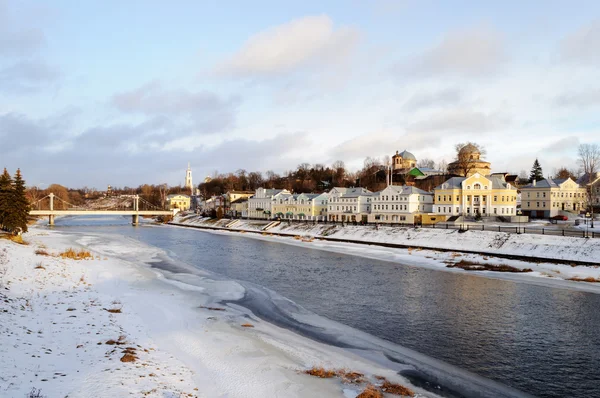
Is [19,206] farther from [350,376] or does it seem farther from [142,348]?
[350,376]

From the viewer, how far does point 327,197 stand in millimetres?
90375

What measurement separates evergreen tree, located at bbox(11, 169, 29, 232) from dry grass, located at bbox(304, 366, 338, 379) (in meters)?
50.5

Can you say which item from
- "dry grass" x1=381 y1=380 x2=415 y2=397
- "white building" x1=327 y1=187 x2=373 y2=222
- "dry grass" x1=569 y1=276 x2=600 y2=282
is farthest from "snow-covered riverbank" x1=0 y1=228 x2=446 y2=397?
"white building" x1=327 y1=187 x2=373 y2=222

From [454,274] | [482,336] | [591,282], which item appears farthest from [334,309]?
[591,282]

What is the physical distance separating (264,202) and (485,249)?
65.9 metres

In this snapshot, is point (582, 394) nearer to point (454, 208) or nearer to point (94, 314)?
point (94, 314)

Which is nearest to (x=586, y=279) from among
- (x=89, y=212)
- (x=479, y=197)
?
(x=479, y=197)

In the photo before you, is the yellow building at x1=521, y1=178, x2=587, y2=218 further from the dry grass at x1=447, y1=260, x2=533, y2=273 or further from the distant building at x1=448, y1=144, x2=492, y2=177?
the dry grass at x1=447, y1=260, x2=533, y2=273

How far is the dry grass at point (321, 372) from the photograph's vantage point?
1308cm

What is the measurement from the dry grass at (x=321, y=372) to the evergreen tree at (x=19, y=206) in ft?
166

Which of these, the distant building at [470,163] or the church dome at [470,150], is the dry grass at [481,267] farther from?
the church dome at [470,150]

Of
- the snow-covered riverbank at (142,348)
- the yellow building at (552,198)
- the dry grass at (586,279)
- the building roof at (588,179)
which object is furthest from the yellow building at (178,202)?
the dry grass at (586,279)

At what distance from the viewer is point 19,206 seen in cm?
5072

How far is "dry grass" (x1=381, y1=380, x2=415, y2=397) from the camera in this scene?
39.4ft
